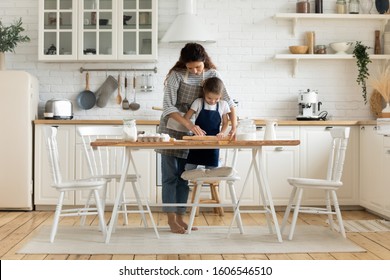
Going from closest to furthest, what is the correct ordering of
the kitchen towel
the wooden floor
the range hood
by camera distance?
the wooden floor → the kitchen towel → the range hood

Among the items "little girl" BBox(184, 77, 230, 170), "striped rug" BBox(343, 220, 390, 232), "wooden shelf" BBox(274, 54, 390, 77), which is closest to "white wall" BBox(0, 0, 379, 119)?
"wooden shelf" BBox(274, 54, 390, 77)

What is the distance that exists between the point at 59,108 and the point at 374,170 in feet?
9.69

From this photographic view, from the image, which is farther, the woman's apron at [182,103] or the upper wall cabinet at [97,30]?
the upper wall cabinet at [97,30]

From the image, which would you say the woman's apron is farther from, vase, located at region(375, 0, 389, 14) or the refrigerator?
vase, located at region(375, 0, 389, 14)

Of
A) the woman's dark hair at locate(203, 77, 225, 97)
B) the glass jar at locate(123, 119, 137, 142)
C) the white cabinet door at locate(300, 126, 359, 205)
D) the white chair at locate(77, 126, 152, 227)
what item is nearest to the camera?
the glass jar at locate(123, 119, 137, 142)

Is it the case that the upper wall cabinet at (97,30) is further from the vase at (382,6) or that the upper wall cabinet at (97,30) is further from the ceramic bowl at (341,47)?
the vase at (382,6)

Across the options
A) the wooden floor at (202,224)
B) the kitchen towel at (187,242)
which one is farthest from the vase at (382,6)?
the kitchen towel at (187,242)

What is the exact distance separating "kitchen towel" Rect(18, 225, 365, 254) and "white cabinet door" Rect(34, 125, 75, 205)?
131cm

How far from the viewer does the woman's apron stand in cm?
479

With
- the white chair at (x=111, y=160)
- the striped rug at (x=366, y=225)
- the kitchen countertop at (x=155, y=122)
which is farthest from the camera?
the kitchen countertop at (x=155, y=122)

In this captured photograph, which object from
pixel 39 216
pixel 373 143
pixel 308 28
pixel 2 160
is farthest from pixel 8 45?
pixel 373 143

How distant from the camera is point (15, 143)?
6.43 m

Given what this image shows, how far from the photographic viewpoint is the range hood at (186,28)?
262 inches

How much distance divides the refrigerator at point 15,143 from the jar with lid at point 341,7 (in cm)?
308
